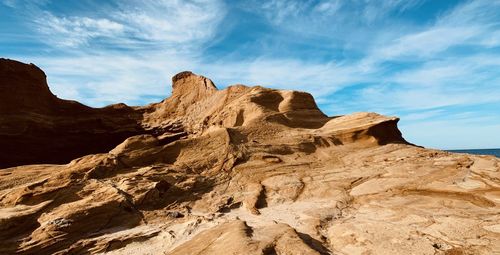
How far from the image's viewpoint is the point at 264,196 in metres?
12.3

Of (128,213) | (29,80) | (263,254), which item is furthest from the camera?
(29,80)

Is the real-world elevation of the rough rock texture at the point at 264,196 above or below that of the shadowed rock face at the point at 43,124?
below

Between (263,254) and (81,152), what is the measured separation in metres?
17.7

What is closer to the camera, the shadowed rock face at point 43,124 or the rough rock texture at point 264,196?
the rough rock texture at point 264,196

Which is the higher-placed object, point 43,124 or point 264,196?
point 43,124

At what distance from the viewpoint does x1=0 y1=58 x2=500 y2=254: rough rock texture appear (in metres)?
8.54

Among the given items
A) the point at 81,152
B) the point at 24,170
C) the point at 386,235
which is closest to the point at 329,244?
the point at 386,235

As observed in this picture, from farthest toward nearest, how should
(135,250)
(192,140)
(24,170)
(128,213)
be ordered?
1. (192,140)
2. (24,170)
3. (128,213)
4. (135,250)

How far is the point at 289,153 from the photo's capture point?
1559cm

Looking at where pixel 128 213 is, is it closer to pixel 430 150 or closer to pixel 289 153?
pixel 289 153

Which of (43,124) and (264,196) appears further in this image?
(43,124)

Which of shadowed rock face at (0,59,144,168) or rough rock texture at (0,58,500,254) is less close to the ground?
shadowed rock face at (0,59,144,168)

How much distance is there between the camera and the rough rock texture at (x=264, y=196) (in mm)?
8539

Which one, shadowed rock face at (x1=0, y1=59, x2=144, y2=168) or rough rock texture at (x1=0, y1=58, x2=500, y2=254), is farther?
shadowed rock face at (x1=0, y1=59, x2=144, y2=168)
